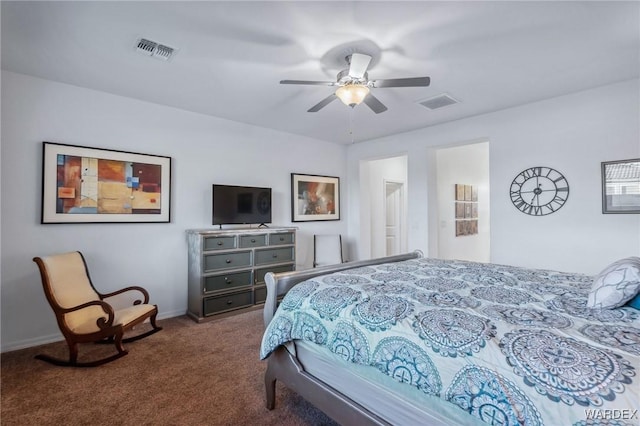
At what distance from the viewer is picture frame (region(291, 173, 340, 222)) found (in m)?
5.02

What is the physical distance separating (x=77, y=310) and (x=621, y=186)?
18.0ft

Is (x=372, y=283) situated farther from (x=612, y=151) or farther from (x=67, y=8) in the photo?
(x=612, y=151)

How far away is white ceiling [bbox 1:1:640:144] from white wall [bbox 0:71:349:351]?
0.30 metres

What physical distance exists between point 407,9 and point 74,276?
3.71 metres

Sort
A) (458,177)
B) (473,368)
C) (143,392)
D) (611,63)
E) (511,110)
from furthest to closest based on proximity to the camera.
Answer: (458,177)
(511,110)
(611,63)
(143,392)
(473,368)

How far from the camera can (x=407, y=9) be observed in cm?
196

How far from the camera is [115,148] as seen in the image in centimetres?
338

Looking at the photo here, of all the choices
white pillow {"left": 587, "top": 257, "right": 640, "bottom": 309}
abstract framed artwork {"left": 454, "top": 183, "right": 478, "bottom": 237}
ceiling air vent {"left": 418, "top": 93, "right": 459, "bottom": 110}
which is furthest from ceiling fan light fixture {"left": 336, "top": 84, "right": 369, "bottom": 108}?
abstract framed artwork {"left": 454, "top": 183, "right": 478, "bottom": 237}

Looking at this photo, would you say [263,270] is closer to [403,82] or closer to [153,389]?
[153,389]

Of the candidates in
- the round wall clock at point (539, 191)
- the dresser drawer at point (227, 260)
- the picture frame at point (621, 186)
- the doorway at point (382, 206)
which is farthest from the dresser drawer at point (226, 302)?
the picture frame at point (621, 186)

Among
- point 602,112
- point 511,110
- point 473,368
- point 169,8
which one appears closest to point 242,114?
point 169,8

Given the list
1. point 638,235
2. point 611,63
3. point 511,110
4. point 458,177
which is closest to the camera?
point 611,63

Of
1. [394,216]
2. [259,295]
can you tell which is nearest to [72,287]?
[259,295]

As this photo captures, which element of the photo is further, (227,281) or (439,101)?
(227,281)
